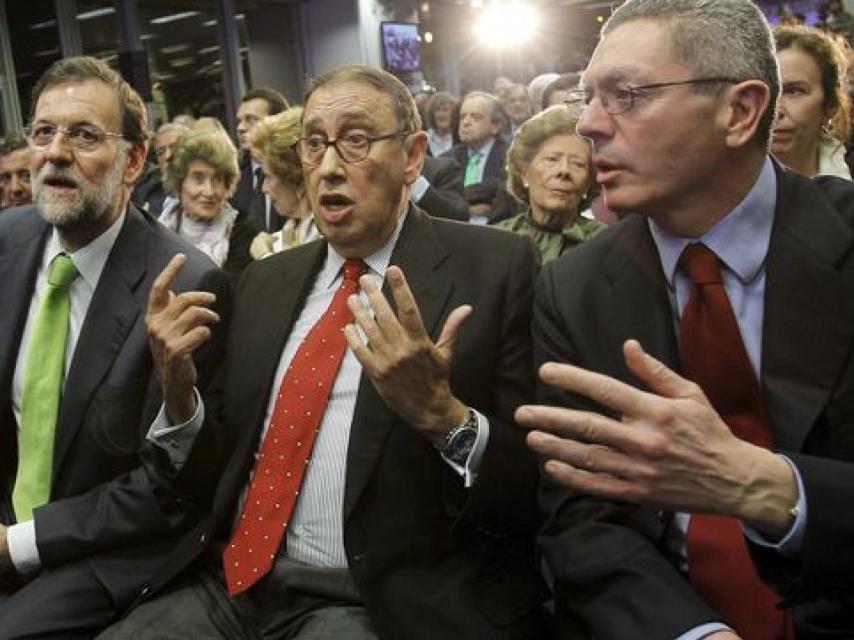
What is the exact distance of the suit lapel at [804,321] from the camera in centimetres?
152

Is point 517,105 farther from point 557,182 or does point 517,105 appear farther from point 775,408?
point 775,408

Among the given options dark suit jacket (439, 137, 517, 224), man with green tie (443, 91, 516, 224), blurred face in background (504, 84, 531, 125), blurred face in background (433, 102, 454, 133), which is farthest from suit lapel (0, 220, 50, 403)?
blurred face in background (504, 84, 531, 125)

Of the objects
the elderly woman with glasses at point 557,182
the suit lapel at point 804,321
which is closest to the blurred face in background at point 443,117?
the elderly woman with glasses at point 557,182

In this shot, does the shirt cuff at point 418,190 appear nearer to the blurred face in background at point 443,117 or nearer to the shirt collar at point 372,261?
the shirt collar at point 372,261

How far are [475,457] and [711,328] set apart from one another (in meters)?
0.50

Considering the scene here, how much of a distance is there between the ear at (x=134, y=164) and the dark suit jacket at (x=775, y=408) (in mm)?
1248

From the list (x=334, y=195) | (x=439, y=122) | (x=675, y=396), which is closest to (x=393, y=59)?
(x=439, y=122)

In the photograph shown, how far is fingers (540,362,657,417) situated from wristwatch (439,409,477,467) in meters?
0.47

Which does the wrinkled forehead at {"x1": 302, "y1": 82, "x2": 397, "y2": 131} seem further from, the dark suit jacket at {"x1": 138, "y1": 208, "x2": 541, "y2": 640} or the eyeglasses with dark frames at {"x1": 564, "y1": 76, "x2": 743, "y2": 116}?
the eyeglasses with dark frames at {"x1": 564, "y1": 76, "x2": 743, "y2": 116}

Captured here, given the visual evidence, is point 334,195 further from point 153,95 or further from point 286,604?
point 153,95

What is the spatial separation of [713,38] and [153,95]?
884 centimetres

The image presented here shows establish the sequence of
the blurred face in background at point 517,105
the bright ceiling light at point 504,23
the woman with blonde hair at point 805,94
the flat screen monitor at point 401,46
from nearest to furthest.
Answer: the woman with blonde hair at point 805,94, the blurred face in background at point 517,105, the flat screen monitor at point 401,46, the bright ceiling light at point 504,23

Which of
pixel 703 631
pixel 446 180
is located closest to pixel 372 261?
pixel 703 631

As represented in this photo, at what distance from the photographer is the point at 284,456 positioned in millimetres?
1978
